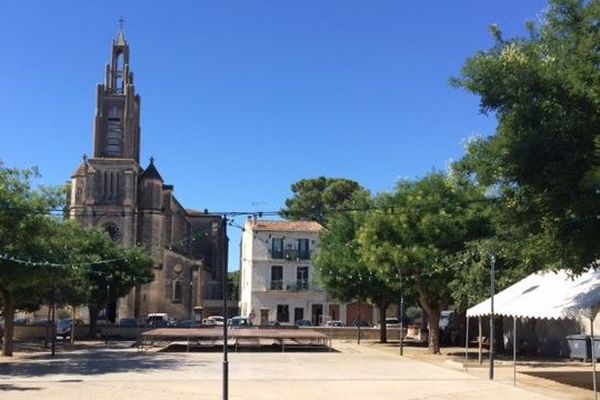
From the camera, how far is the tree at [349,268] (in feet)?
155

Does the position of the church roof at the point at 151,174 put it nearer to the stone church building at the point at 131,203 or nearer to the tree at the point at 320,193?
the stone church building at the point at 131,203

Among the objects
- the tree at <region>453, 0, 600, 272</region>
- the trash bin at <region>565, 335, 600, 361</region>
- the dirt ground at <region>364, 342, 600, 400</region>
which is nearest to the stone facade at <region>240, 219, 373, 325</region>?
the dirt ground at <region>364, 342, 600, 400</region>

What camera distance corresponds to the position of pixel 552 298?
2141 cm

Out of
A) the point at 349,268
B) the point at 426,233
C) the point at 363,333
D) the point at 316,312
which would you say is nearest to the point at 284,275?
the point at 316,312

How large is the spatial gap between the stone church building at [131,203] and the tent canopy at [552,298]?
61.4m

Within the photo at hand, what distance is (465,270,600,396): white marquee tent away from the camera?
1889 centimetres

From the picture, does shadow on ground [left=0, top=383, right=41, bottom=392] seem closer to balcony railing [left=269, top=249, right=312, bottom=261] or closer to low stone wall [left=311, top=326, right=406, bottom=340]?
low stone wall [left=311, top=326, right=406, bottom=340]

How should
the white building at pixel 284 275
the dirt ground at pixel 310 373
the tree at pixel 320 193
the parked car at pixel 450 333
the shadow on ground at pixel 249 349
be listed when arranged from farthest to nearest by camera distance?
1. the tree at pixel 320 193
2. the white building at pixel 284 275
3. the parked car at pixel 450 333
4. the shadow on ground at pixel 249 349
5. the dirt ground at pixel 310 373

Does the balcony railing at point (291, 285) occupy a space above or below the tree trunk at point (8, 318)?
above

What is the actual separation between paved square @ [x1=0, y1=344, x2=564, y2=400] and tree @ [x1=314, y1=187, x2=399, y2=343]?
12.2 m

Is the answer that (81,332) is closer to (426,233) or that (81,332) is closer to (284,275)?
(284,275)

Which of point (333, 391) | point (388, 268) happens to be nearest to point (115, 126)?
point (388, 268)

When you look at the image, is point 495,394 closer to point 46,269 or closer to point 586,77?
point 586,77

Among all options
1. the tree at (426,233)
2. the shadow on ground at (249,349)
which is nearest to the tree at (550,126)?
the tree at (426,233)
